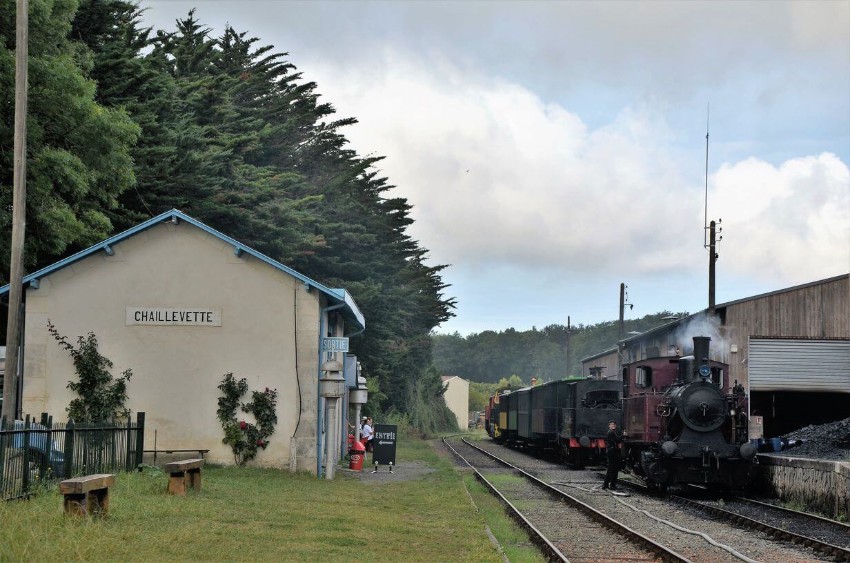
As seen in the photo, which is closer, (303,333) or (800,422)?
(303,333)

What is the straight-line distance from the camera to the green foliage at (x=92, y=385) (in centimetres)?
2378

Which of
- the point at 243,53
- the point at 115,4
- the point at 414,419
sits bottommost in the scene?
the point at 414,419

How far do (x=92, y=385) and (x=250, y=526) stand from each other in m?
11.7

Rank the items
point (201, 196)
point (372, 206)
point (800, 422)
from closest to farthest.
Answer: point (201, 196) → point (800, 422) → point (372, 206)

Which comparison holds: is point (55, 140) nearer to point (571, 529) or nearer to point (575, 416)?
point (575, 416)

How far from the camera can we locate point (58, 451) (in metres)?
16.2

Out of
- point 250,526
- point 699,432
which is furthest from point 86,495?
point 699,432

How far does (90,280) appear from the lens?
24422 millimetres

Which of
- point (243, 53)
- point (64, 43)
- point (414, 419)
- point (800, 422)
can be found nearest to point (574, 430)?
point (800, 422)

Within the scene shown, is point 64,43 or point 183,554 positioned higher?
point 64,43

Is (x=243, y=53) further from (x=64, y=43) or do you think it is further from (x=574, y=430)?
(x=574, y=430)

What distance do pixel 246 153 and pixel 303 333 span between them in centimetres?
2076

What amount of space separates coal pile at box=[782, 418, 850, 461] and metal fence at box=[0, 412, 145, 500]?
15257 mm

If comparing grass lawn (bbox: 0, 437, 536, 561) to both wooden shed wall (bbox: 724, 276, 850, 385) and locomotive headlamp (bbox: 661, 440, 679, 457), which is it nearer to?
locomotive headlamp (bbox: 661, 440, 679, 457)
